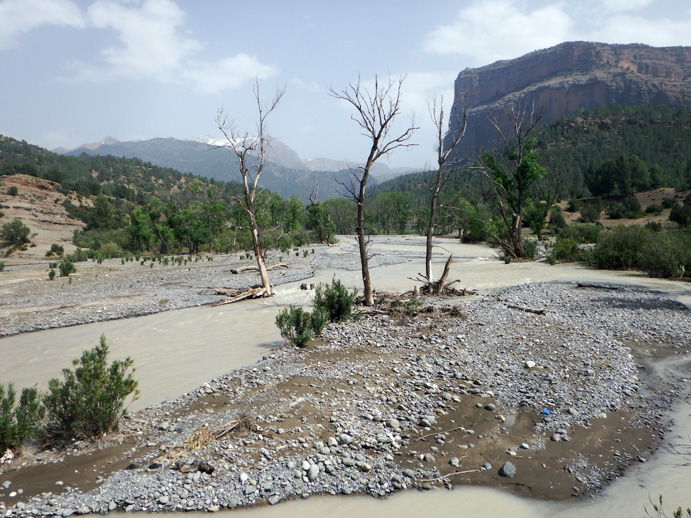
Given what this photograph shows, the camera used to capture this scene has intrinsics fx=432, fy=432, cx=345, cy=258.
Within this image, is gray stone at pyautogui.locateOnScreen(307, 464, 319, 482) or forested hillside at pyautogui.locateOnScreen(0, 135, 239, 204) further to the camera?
forested hillside at pyautogui.locateOnScreen(0, 135, 239, 204)

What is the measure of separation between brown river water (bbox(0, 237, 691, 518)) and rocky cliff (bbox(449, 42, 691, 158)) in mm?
112948

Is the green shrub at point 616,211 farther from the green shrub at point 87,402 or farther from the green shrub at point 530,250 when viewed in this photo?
the green shrub at point 87,402

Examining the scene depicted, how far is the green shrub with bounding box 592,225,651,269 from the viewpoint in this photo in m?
19.1

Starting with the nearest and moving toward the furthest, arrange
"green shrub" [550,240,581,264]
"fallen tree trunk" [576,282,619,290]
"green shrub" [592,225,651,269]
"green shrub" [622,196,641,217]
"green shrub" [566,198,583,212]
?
"fallen tree trunk" [576,282,619,290] < "green shrub" [592,225,651,269] < "green shrub" [550,240,581,264] < "green shrub" [622,196,641,217] < "green shrub" [566,198,583,212]

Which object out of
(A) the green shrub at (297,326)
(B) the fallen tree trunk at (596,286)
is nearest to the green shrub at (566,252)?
(B) the fallen tree trunk at (596,286)

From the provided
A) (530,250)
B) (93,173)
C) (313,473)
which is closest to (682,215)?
(530,250)

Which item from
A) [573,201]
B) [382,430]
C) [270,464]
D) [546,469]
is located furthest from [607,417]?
[573,201]

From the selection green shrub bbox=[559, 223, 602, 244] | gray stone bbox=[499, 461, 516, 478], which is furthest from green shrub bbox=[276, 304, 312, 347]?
green shrub bbox=[559, 223, 602, 244]

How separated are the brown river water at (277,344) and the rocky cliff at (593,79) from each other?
4447 inches

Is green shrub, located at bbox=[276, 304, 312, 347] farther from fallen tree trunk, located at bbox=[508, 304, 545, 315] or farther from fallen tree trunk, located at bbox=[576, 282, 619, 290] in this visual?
fallen tree trunk, located at bbox=[576, 282, 619, 290]

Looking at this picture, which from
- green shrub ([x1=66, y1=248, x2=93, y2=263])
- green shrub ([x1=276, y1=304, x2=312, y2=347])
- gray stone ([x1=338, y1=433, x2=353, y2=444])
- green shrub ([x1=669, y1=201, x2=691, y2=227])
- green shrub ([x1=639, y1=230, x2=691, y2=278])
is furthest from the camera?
green shrub ([x1=669, y1=201, x2=691, y2=227])

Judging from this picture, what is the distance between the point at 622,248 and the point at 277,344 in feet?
55.9

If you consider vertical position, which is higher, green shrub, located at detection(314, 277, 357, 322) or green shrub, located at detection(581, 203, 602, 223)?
green shrub, located at detection(581, 203, 602, 223)

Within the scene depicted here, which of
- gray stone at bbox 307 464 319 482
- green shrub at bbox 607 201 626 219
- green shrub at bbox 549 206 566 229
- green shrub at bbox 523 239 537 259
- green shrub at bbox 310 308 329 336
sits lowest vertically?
gray stone at bbox 307 464 319 482
